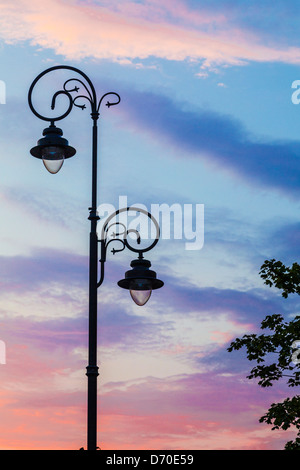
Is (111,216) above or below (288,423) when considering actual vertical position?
above

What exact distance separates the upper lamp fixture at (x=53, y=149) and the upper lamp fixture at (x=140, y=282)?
2472 millimetres

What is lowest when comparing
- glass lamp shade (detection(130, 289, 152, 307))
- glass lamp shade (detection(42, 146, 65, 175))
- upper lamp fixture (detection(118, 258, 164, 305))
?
glass lamp shade (detection(130, 289, 152, 307))

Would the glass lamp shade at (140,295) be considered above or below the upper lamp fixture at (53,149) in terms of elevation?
below

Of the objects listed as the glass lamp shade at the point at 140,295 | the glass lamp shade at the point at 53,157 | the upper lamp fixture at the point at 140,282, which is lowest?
the glass lamp shade at the point at 140,295

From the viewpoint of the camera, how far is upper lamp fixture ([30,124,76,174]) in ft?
48.1

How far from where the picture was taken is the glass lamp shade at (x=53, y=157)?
1470 centimetres

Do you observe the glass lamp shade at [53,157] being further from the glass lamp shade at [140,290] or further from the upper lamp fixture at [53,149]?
the glass lamp shade at [140,290]

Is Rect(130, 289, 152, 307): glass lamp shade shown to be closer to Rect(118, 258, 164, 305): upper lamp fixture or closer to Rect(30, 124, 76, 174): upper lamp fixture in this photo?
Rect(118, 258, 164, 305): upper lamp fixture

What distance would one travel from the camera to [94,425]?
1338 cm

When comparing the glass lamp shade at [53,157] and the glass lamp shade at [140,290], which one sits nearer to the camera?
the glass lamp shade at [53,157]
